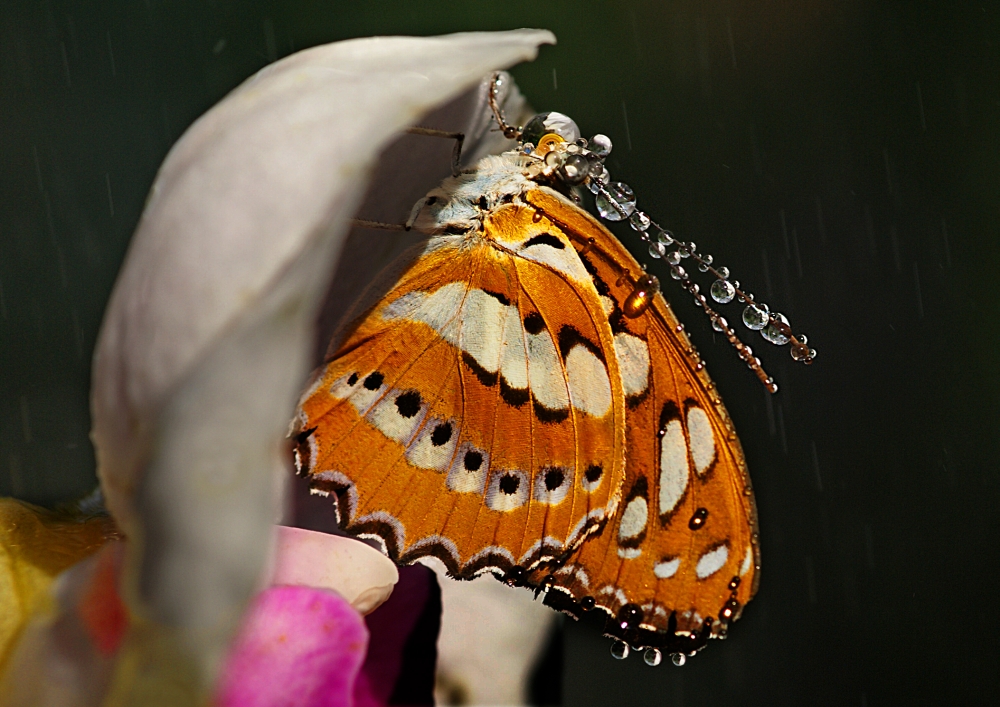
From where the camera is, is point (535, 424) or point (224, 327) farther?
point (535, 424)

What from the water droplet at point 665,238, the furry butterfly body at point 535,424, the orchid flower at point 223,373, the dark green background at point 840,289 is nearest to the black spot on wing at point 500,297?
the furry butterfly body at point 535,424

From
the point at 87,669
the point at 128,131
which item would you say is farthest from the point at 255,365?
the point at 128,131

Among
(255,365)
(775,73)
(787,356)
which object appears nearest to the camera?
(255,365)

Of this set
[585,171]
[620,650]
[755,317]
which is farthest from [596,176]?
[620,650]

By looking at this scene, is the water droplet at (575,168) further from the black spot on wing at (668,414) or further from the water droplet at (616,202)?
the black spot on wing at (668,414)

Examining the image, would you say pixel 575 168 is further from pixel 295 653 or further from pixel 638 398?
pixel 295 653

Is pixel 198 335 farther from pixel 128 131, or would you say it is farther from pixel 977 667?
pixel 977 667

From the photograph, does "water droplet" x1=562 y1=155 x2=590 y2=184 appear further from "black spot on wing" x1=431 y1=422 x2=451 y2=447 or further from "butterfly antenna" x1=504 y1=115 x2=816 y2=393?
"black spot on wing" x1=431 y1=422 x2=451 y2=447

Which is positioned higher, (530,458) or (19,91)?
Answer: (19,91)
